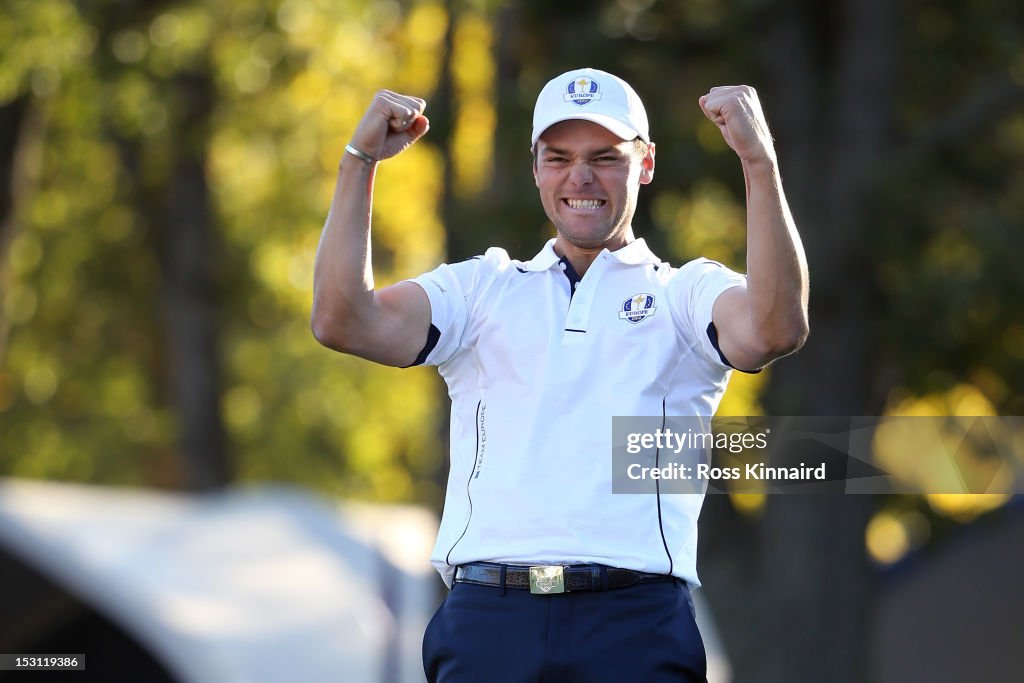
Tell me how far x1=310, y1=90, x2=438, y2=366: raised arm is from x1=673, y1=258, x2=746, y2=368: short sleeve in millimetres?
658

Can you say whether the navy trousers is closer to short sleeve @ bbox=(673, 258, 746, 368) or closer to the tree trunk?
short sleeve @ bbox=(673, 258, 746, 368)

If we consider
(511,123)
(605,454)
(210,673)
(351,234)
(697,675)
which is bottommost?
(210,673)

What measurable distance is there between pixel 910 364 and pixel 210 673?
277 inches

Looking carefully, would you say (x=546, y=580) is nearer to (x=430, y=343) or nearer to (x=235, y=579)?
(x=430, y=343)

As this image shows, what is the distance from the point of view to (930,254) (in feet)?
43.3

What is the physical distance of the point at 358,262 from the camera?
3.94 meters

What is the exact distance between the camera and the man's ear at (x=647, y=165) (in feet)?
13.8

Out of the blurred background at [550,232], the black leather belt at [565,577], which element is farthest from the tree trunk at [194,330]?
the black leather belt at [565,577]

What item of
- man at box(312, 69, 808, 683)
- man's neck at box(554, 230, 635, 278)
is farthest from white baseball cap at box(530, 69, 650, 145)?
man's neck at box(554, 230, 635, 278)

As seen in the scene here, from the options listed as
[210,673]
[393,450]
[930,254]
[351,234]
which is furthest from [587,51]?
[393,450]

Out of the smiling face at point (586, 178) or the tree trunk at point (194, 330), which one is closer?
the smiling face at point (586, 178)

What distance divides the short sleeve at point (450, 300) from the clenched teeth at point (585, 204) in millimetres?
293

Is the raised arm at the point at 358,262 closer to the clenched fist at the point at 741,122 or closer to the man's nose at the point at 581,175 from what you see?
the man's nose at the point at 581,175

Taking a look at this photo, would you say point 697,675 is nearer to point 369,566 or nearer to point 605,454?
point 605,454
